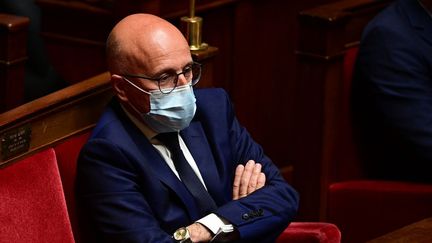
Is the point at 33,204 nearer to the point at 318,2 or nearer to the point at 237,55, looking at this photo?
the point at 237,55

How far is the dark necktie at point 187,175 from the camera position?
1510 mm

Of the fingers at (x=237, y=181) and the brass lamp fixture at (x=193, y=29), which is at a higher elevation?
the brass lamp fixture at (x=193, y=29)

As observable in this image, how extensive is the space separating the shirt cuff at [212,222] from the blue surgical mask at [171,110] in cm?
14

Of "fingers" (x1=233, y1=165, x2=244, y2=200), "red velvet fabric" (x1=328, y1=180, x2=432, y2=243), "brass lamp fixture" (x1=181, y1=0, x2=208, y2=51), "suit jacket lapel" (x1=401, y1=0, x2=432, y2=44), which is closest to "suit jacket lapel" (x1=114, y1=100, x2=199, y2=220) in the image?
"fingers" (x1=233, y1=165, x2=244, y2=200)

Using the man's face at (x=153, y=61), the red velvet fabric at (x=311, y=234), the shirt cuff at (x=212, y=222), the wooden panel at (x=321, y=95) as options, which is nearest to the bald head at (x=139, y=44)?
the man's face at (x=153, y=61)

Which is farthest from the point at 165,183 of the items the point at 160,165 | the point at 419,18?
the point at 419,18

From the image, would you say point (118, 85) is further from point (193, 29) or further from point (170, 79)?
point (193, 29)

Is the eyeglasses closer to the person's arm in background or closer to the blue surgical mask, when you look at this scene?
the blue surgical mask

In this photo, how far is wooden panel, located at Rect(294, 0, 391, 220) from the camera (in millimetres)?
1988

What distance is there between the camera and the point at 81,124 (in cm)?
153

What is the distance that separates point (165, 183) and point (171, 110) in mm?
107

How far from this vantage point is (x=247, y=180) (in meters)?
1.58

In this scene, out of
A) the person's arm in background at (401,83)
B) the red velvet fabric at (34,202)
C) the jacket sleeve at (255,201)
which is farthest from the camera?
the person's arm in background at (401,83)

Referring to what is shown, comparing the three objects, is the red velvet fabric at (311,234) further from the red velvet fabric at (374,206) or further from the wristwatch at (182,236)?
the red velvet fabric at (374,206)
